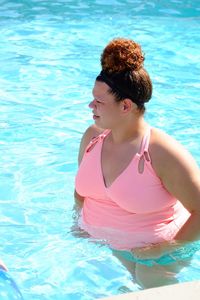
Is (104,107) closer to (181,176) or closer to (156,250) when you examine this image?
(181,176)

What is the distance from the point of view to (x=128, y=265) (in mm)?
3740

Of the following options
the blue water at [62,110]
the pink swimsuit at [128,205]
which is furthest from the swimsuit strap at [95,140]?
the blue water at [62,110]

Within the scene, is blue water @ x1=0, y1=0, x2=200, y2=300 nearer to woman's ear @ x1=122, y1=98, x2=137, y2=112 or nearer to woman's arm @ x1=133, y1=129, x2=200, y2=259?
woman's arm @ x1=133, y1=129, x2=200, y2=259

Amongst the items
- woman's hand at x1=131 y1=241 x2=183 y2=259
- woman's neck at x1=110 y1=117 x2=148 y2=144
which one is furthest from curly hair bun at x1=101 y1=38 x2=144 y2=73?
woman's hand at x1=131 y1=241 x2=183 y2=259

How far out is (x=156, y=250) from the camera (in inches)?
142

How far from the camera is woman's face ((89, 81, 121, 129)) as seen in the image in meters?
3.54

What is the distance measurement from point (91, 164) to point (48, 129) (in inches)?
104

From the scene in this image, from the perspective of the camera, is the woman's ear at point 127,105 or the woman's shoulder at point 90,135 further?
the woman's shoulder at point 90,135

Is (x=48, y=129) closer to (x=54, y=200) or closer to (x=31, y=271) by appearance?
(x=54, y=200)

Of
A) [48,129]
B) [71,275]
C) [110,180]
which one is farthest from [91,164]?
[48,129]

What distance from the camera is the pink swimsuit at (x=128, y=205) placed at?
357 centimetres

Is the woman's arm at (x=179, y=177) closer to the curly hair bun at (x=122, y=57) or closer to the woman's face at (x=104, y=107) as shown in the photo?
the woman's face at (x=104, y=107)

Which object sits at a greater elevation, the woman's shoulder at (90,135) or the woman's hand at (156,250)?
the woman's shoulder at (90,135)

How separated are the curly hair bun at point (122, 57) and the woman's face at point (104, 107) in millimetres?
104
